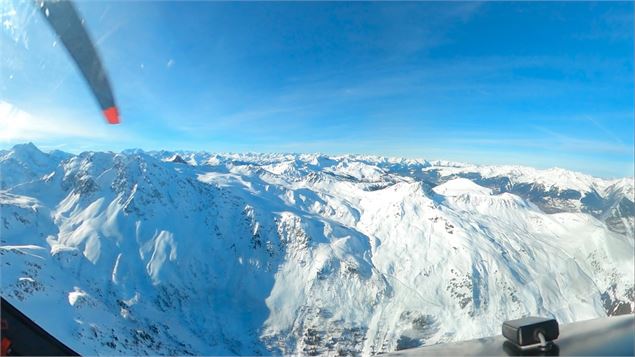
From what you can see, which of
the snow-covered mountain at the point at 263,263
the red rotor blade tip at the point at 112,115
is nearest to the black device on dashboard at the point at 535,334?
the red rotor blade tip at the point at 112,115

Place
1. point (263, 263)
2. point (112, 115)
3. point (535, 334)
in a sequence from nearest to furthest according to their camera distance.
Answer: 1. point (535, 334)
2. point (112, 115)
3. point (263, 263)

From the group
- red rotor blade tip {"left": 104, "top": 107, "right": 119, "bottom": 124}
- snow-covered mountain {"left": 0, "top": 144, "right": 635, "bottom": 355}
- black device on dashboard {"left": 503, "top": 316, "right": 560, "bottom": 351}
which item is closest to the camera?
black device on dashboard {"left": 503, "top": 316, "right": 560, "bottom": 351}

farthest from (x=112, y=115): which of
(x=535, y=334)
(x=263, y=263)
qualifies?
(x=263, y=263)

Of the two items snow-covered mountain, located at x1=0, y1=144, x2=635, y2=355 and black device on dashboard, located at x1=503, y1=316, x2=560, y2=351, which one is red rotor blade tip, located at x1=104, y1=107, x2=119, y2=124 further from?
snow-covered mountain, located at x1=0, y1=144, x2=635, y2=355

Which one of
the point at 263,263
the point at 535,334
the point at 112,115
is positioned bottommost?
the point at 263,263

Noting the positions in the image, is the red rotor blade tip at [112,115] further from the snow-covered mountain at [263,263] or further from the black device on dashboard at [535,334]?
the snow-covered mountain at [263,263]

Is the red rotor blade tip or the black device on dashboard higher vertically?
the red rotor blade tip

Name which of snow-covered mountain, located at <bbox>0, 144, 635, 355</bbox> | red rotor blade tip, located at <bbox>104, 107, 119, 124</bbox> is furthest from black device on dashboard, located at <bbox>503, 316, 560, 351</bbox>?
snow-covered mountain, located at <bbox>0, 144, 635, 355</bbox>

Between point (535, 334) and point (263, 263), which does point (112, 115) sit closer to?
point (535, 334)
